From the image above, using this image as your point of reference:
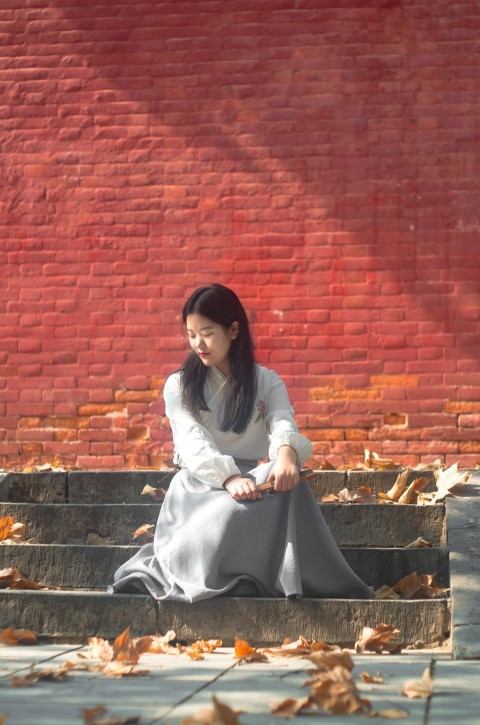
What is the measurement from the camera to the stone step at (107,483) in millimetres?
5428

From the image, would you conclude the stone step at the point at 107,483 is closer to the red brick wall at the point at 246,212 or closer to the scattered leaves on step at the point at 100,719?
the red brick wall at the point at 246,212

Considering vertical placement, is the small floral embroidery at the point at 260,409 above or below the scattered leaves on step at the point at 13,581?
above

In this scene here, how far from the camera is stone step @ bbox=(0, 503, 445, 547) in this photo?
4.83 metres

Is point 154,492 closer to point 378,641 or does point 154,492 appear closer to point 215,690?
point 378,641

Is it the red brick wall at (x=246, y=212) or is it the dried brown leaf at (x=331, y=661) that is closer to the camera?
the dried brown leaf at (x=331, y=661)

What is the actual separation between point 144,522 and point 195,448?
1.05 m

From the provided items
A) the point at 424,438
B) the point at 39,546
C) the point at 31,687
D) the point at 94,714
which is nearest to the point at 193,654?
the point at 31,687

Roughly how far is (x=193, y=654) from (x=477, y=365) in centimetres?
412

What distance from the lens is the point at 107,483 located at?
5.66 metres

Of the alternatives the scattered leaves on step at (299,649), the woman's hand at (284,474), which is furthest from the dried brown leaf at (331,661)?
the woman's hand at (284,474)

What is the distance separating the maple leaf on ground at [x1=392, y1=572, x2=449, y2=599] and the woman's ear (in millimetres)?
1212

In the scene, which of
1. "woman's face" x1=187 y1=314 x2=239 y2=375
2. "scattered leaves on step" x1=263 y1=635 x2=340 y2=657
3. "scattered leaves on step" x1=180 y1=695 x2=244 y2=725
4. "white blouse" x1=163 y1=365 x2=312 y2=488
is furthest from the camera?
"woman's face" x1=187 y1=314 x2=239 y2=375

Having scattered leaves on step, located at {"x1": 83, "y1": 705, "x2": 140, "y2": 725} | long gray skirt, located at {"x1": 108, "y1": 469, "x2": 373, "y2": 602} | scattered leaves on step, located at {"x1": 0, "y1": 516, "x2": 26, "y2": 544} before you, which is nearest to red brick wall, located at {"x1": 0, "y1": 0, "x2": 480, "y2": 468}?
scattered leaves on step, located at {"x1": 0, "y1": 516, "x2": 26, "y2": 544}

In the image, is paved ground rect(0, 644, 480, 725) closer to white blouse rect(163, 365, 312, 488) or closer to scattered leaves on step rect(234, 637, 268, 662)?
scattered leaves on step rect(234, 637, 268, 662)
